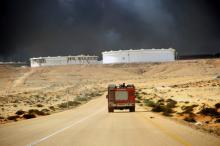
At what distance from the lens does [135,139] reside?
1802 cm

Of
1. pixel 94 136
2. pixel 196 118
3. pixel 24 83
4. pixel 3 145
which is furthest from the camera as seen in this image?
pixel 24 83

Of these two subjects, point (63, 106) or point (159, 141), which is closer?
point (159, 141)

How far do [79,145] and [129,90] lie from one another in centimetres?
3014

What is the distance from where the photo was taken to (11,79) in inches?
7864

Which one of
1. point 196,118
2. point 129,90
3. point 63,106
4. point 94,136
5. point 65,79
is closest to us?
point 94,136

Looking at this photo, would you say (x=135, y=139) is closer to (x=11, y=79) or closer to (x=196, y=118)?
(x=196, y=118)

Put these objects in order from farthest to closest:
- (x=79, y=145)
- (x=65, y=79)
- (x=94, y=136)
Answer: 1. (x=65, y=79)
2. (x=94, y=136)
3. (x=79, y=145)


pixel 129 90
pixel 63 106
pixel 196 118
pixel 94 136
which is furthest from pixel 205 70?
pixel 94 136

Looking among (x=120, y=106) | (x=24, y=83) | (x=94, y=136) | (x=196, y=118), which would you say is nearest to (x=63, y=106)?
(x=120, y=106)

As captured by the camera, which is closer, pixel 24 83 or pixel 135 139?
pixel 135 139

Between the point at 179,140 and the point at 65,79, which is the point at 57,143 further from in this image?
the point at 65,79

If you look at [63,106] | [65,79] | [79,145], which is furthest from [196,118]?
[65,79]

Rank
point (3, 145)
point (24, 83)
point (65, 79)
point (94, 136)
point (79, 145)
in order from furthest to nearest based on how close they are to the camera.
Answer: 1. point (65, 79)
2. point (24, 83)
3. point (94, 136)
4. point (3, 145)
5. point (79, 145)

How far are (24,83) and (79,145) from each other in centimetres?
16831
